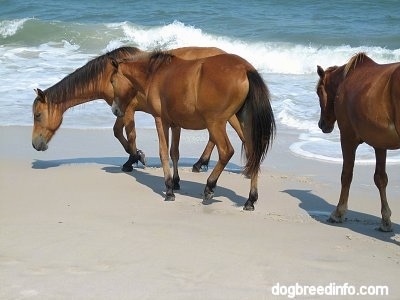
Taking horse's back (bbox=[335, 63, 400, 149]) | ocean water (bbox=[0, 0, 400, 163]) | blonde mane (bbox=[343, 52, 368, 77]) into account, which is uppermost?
blonde mane (bbox=[343, 52, 368, 77])

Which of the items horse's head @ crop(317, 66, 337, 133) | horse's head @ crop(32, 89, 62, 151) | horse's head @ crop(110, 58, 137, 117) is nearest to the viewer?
horse's head @ crop(317, 66, 337, 133)

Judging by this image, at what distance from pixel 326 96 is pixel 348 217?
1105 millimetres

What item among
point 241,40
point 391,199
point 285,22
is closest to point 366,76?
point 391,199

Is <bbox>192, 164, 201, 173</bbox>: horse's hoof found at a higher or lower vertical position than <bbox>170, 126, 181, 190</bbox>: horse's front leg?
lower

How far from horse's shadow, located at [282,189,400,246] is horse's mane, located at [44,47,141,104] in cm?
246

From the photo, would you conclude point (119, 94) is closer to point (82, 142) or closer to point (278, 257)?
point (82, 142)

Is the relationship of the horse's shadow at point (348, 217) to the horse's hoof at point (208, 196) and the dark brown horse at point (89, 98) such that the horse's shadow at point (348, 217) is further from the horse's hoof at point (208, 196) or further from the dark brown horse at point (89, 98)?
the dark brown horse at point (89, 98)

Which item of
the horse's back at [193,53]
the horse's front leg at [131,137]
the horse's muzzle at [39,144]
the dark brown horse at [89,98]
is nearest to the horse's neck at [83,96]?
the dark brown horse at [89,98]

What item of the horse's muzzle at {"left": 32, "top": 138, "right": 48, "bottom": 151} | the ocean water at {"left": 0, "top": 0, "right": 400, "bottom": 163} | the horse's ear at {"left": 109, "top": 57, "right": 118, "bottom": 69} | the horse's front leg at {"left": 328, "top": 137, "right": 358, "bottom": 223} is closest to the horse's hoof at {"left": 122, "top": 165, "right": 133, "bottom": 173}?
the horse's muzzle at {"left": 32, "top": 138, "right": 48, "bottom": 151}

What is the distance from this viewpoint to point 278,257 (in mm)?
5391

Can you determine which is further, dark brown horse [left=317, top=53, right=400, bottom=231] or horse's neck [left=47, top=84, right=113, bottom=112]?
horse's neck [left=47, top=84, right=113, bottom=112]

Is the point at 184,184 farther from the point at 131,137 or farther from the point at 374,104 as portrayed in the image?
the point at 374,104

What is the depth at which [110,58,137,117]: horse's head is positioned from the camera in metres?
7.85

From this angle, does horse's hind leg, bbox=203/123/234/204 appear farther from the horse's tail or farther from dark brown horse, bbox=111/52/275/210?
the horse's tail
